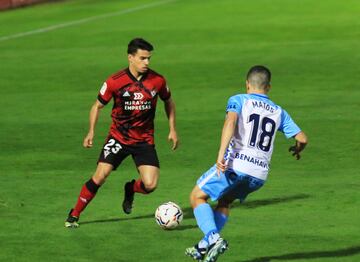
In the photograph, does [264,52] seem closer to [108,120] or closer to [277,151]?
[108,120]

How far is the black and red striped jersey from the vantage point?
13.8 meters

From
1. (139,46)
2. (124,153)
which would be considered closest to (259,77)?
(139,46)

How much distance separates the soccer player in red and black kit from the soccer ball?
617mm

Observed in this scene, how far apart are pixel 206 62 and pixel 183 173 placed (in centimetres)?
1124

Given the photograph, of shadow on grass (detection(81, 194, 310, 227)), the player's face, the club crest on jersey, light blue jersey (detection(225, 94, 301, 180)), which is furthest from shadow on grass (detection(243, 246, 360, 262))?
the player's face

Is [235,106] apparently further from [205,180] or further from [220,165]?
[205,180]

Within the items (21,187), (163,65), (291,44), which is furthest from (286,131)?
(291,44)

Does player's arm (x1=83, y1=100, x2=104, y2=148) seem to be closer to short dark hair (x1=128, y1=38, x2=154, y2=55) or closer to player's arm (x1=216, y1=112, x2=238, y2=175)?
short dark hair (x1=128, y1=38, x2=154, y2=55)

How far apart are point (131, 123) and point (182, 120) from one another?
792 centimetres

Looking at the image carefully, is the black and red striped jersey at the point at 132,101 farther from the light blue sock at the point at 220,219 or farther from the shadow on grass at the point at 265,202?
the light blue sock at the point at 220,219

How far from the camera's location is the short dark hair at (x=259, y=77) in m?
11.7

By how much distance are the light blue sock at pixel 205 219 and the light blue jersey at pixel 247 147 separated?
173 millimetres

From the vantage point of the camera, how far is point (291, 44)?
30.9 meters

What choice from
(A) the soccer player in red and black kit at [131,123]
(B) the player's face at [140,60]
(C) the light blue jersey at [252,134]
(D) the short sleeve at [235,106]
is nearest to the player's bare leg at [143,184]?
(A) the soccer player in red and black kit at [131,123]
